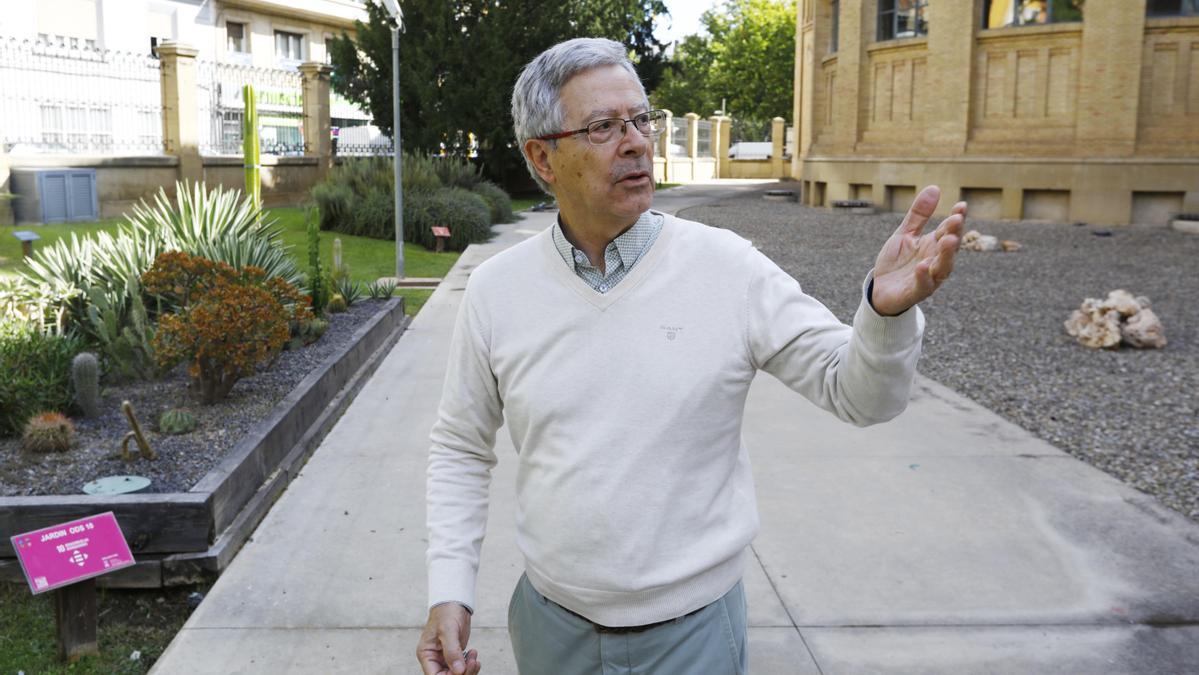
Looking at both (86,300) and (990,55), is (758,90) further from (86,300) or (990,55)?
(86,300)

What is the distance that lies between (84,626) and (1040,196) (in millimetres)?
23567

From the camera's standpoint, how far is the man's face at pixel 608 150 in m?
2.26

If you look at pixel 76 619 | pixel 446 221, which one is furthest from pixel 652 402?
pixel 446 221

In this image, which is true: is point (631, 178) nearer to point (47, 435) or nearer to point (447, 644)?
point (447, 644)

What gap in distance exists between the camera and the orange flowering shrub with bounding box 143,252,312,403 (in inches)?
250

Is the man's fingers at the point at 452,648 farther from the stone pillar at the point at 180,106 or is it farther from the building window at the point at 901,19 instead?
the building window at the point at 901,19

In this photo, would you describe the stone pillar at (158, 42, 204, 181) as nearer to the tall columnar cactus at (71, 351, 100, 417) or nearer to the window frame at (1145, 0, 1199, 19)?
the tall columnar cactus at (71, 351, 100, 417)

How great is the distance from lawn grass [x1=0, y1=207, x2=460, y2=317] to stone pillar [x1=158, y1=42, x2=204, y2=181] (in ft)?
8.17

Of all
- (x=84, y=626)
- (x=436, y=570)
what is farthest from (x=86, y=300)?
(x=436, y=570)

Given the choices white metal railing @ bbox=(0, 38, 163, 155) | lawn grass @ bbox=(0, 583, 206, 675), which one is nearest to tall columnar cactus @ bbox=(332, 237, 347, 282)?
lawn grass @ bbox=(0, 583, 206, 675)

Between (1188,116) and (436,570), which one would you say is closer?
(436,570)

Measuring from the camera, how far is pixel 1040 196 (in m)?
24.3

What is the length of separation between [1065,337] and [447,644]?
9.73 meters

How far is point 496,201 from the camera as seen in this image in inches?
941
